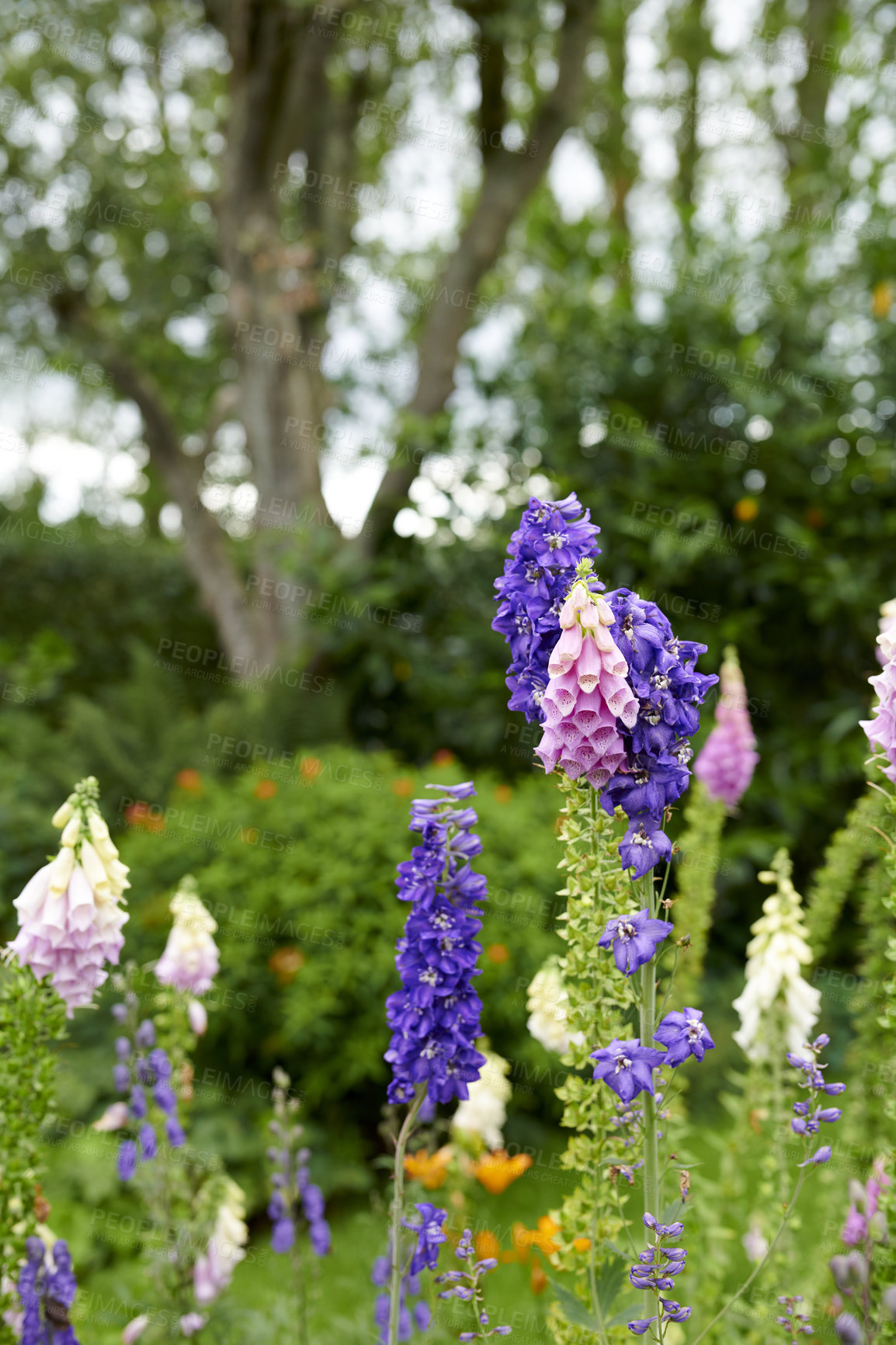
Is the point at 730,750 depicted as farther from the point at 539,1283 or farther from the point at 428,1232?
the point at 428,1232

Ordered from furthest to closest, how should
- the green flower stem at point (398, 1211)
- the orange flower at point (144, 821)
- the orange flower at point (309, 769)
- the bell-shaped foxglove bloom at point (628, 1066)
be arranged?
the orange flower at point (309, 769), the orange flower at point (144, 821), the green flower stem at point (398, 1211), the bell-shaped foxglove bloom at point (628, 1066)

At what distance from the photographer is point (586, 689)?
4.14 ft

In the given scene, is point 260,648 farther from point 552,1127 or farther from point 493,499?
point 552,1127

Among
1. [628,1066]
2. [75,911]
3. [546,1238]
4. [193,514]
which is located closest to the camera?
[628,1066]

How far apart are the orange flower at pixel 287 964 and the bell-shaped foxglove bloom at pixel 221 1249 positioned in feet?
5.37

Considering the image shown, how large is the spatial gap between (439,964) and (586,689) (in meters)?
0.52

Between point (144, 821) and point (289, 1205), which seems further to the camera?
point (144, 821)

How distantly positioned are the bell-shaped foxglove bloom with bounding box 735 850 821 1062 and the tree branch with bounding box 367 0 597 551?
468cm

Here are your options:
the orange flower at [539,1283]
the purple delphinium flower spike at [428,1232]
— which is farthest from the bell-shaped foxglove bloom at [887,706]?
the orange flower at [539,1283]

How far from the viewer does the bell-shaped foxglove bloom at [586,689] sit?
4.15ft

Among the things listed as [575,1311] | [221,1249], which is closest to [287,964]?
[221,1249]

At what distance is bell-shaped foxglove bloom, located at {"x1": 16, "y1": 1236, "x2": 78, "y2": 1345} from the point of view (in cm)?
171

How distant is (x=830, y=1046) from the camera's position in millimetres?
4426

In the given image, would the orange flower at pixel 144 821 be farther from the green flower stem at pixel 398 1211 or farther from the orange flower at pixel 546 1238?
the green flower stem at pixel 398 1211
